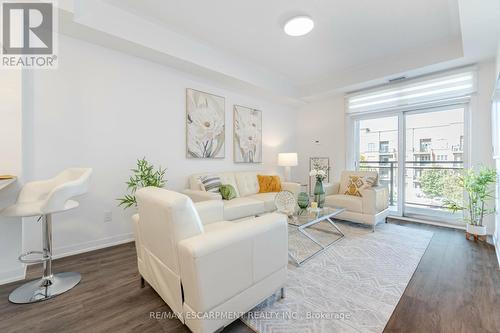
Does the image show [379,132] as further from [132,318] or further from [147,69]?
[132,318]

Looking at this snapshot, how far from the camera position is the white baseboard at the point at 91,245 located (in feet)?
7.95

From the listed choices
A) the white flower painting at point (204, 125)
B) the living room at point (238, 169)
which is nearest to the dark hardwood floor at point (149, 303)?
the living room at point (238, 169)

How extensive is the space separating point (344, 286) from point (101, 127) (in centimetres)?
319

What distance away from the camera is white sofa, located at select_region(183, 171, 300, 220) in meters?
3.05

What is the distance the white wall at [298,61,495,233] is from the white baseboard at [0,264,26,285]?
497 centimetres

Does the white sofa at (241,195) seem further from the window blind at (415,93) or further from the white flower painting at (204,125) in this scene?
the window blind at (415,93)

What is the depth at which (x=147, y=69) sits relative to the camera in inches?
121

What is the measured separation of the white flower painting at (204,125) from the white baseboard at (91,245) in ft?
4.90

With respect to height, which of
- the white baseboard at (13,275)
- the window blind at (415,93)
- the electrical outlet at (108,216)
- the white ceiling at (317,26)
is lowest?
the white baseboard at (13,275)

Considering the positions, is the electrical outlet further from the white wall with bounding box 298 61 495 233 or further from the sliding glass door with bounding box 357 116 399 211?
the sliding glass door with bounding box 357 116 399 211

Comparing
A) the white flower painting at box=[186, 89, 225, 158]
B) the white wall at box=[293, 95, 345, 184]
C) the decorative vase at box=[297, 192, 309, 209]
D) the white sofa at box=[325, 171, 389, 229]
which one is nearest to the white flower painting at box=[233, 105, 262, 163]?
the white flower painting at box=[186, 89, 225, 158]

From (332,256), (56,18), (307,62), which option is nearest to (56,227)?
(56,18)

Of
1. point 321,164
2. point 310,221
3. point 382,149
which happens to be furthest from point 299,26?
point 321,164

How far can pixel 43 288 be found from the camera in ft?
5.91
